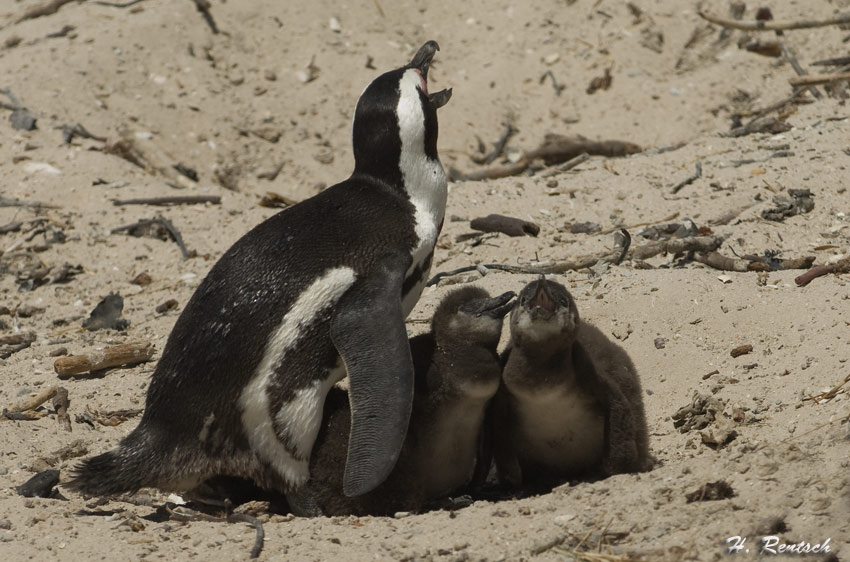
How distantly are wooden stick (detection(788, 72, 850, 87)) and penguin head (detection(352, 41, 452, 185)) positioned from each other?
346cm

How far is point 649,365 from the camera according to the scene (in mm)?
4707

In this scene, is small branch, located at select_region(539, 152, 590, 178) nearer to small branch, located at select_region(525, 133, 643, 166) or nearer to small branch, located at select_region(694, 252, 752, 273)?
small branch, located at select_region(525, 133, 643, 166)

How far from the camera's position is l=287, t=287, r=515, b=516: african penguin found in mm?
3932

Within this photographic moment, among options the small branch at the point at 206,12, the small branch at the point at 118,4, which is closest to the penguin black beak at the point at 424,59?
the small branch at the point at 206,12

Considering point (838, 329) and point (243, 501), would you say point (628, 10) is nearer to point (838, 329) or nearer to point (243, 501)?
point (838, 329)

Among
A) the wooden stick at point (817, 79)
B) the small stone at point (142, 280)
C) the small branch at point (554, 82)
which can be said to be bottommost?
the small stone at point (142, 280)

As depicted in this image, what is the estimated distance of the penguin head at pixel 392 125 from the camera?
4.48m

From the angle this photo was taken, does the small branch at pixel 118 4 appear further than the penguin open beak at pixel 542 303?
Yes

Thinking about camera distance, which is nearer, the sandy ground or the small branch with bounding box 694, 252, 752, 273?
the sandy ground

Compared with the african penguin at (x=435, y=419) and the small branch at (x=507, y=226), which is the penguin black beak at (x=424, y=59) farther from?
the small branch at (x=507, y=226)

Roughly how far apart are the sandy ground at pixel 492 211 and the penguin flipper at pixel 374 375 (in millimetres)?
215

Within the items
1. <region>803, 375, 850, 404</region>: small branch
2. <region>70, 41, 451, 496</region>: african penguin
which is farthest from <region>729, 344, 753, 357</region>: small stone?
<region>70, 41, 451, 496</region>: african penguin

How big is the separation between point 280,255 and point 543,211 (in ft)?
8.59

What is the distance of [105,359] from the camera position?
5.23 metres
